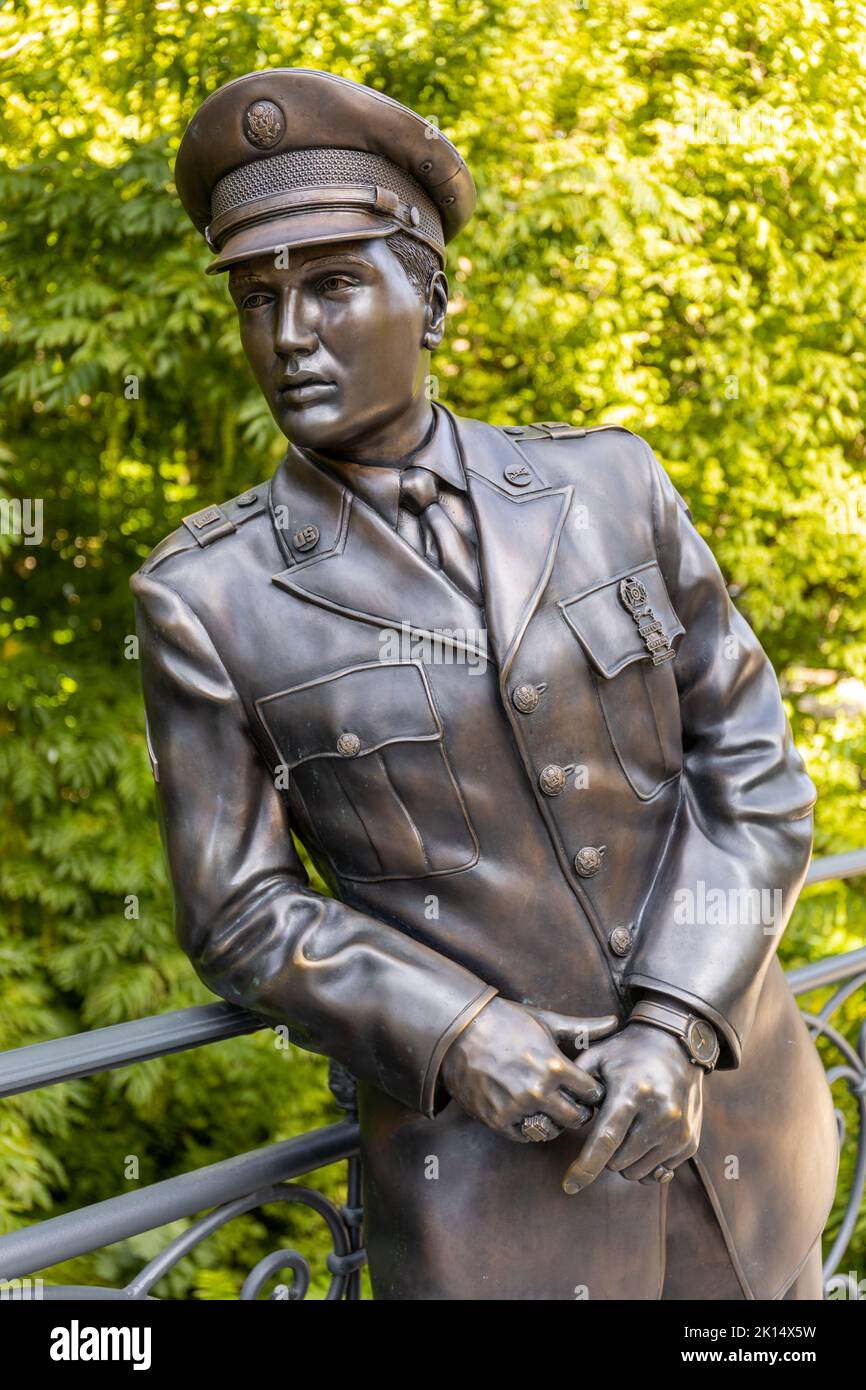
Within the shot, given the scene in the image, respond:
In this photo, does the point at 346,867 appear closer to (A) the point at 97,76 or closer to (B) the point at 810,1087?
(B) the point at 810,1087

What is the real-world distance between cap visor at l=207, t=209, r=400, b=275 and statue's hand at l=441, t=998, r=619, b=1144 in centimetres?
95

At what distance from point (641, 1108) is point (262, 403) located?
9.96 ft

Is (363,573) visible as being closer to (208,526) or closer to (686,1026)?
(208,526)

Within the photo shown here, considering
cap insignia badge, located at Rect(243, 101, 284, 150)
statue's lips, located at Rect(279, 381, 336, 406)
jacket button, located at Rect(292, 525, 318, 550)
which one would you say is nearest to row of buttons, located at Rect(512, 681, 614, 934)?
jacket button, located at Rect(292, 525, 318, 550)

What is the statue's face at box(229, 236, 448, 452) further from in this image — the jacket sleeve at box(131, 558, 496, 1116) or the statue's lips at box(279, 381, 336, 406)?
the jacket sleeve at box(131, 558, 496, 1116)

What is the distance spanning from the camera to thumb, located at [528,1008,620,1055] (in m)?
1.71

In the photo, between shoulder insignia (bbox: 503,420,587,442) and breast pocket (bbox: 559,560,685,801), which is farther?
shoulder insignia (bbox: 503,420,587,442)

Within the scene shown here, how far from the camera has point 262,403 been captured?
13.7 feet

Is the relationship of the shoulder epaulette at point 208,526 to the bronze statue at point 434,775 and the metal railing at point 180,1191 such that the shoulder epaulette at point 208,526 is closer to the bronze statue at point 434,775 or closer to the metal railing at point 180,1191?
the bronze statue at point 434,775

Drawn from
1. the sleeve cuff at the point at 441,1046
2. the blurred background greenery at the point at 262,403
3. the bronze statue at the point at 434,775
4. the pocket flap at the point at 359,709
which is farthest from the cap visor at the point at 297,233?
the blurred background greenery at the point at 262,403

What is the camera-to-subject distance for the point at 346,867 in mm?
1764

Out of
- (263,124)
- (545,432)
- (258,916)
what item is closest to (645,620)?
(545,432)

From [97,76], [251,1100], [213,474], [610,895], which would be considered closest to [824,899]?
[251,1100]
